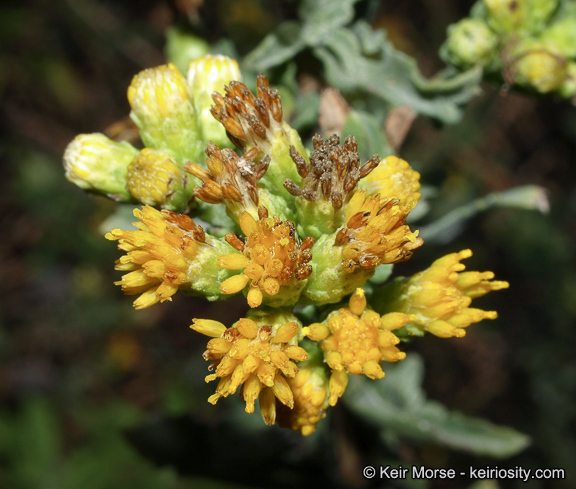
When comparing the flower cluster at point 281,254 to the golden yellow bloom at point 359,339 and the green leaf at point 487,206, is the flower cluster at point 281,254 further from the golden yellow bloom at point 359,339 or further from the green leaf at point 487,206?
the green leaf at point 487,206

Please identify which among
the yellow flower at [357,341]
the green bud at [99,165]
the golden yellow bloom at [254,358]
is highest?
the green bud at [99,165]

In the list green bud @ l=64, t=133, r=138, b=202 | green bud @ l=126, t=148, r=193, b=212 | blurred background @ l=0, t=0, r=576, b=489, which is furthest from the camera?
blurred background @ l=0, t=0, r=576, b=489

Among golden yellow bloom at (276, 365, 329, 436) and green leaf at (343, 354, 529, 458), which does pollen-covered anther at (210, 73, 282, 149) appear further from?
green leaf at (343, 354, 529, 458)

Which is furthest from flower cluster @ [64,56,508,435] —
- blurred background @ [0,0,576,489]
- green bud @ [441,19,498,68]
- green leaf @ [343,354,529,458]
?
blurred background @ [0,0,576,489]

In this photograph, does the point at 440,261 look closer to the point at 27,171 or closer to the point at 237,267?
the point at 237,267

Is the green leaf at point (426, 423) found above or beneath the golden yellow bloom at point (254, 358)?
above

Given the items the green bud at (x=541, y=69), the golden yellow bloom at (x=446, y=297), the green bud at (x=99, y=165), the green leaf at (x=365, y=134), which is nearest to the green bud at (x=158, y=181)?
the green bud at (x=99, y=165)

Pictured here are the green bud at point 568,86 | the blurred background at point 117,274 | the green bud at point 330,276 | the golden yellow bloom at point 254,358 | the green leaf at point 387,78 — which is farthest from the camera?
the blurred background at point 117,274

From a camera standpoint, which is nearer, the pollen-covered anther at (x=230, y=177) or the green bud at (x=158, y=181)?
the pollen-covered anther at (x=230, y=177)
